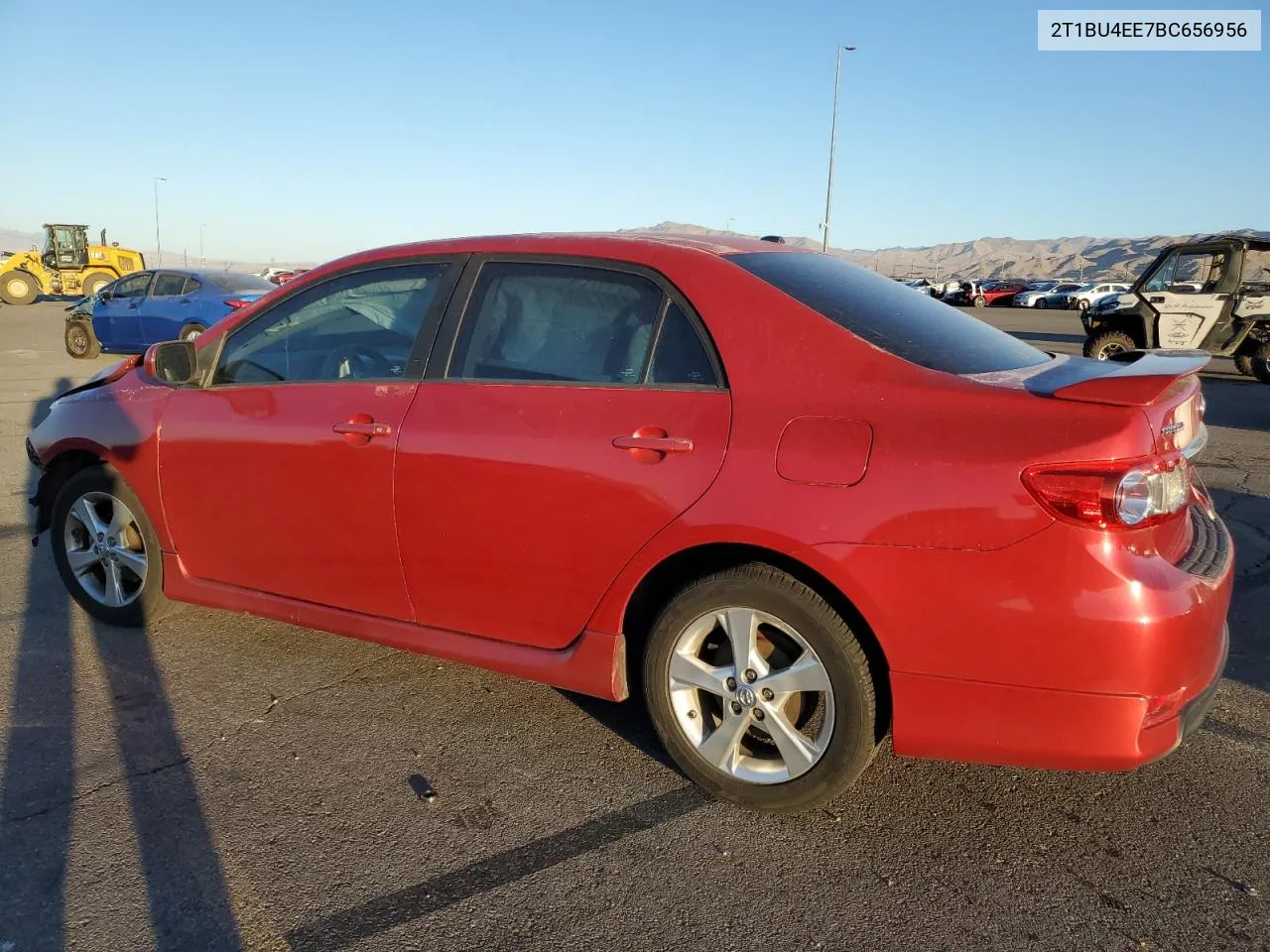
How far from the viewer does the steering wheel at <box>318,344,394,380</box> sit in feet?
11.5

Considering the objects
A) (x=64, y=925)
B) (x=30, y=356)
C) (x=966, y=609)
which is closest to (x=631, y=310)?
(x=966, y=609)

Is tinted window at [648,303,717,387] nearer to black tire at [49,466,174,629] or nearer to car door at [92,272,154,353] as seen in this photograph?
black tire at [49,466,174,629]

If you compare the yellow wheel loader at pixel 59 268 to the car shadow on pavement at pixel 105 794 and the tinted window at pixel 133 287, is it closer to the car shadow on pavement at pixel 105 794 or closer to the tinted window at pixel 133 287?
the tinted window at pixel 133 287

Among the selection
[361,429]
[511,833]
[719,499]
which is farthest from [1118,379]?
[361,429]

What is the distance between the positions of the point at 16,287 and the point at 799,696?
38543 millimetres

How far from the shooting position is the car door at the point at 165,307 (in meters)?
15.3

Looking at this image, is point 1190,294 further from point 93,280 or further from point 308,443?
point 93,280

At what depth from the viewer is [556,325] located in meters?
3.14

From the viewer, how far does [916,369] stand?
2.62 m

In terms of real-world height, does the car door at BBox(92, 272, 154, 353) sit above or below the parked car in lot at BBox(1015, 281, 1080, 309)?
below

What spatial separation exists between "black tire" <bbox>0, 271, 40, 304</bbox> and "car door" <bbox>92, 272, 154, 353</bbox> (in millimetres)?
21328

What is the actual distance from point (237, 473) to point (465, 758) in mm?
1443

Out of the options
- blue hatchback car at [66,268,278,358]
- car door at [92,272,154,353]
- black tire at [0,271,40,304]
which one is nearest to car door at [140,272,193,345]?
blue hatchback car at [66,268,278,358]

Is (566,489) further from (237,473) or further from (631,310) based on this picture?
(237,473)
